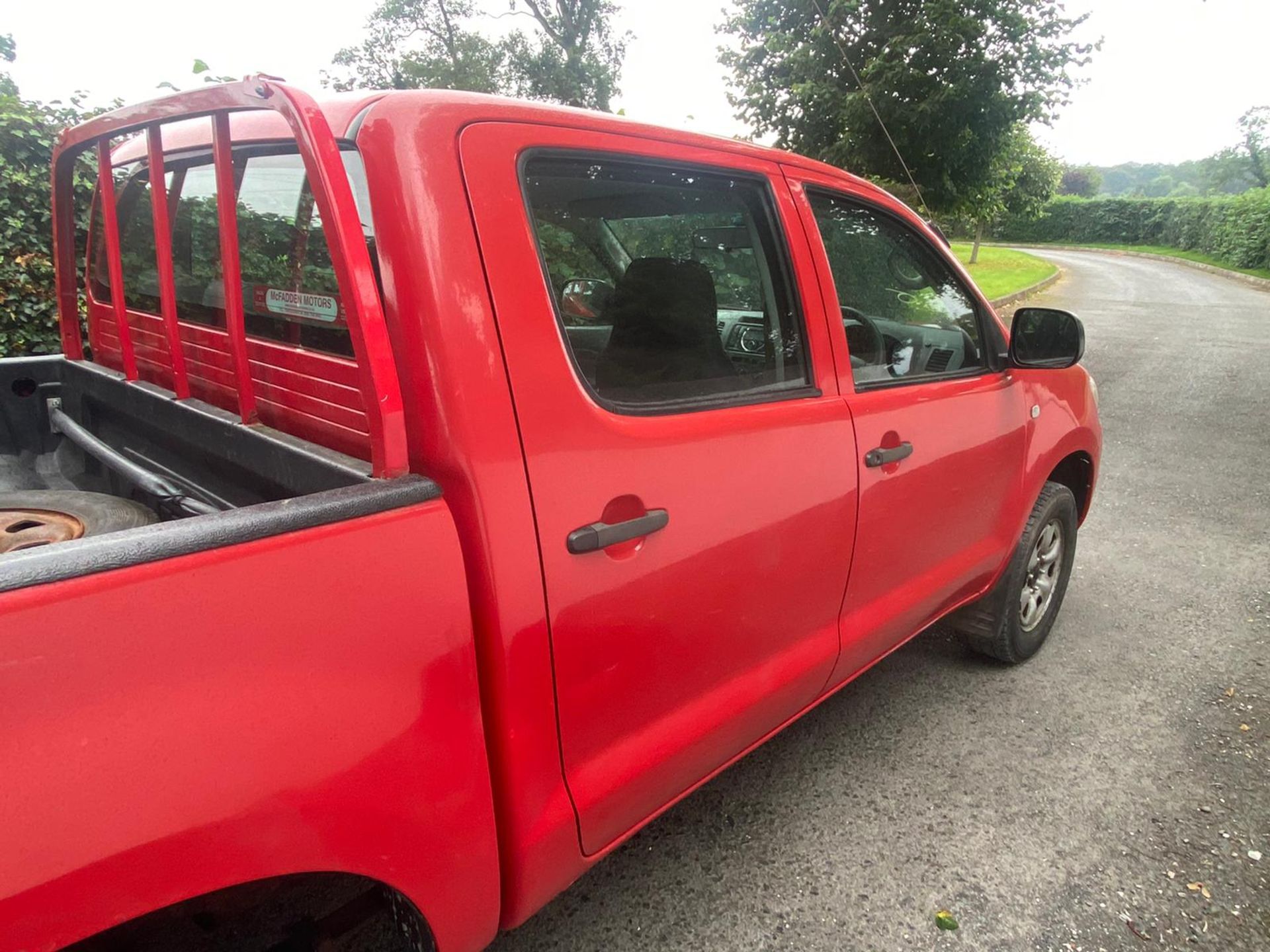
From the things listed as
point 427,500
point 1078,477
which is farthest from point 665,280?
point 1078,477

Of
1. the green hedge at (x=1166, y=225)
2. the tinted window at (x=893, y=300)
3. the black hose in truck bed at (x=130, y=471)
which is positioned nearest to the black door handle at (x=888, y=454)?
the tinted window at (x=893, y=300)

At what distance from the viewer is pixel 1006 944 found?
1997mm

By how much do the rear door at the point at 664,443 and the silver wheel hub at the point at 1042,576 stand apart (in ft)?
4.71

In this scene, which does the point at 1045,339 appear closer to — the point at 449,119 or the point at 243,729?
the point at 449,119

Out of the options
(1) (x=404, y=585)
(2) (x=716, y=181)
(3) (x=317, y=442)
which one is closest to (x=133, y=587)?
(1) (x=404, y=585)

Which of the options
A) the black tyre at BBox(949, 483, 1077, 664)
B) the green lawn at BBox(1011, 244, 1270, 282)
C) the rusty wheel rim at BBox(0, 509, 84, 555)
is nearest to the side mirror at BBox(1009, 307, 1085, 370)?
the black tyre at BBox(949, 483, 1077, 664)

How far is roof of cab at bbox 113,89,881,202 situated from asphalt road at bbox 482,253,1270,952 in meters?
1.88

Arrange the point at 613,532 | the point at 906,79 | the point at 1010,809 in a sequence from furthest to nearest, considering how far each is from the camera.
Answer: the point at 906,79 < the point at 1010,809 < the point at 613,532

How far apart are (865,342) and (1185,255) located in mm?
39823

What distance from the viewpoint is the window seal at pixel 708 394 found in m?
1.49

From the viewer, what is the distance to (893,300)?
249 centimetres

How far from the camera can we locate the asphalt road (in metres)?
2.07

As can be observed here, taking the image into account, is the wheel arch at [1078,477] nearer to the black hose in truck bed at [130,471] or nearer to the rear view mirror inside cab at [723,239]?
the rear view mirror inside cab at [723,239]

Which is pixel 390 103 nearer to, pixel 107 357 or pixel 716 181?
pixel 716 181
